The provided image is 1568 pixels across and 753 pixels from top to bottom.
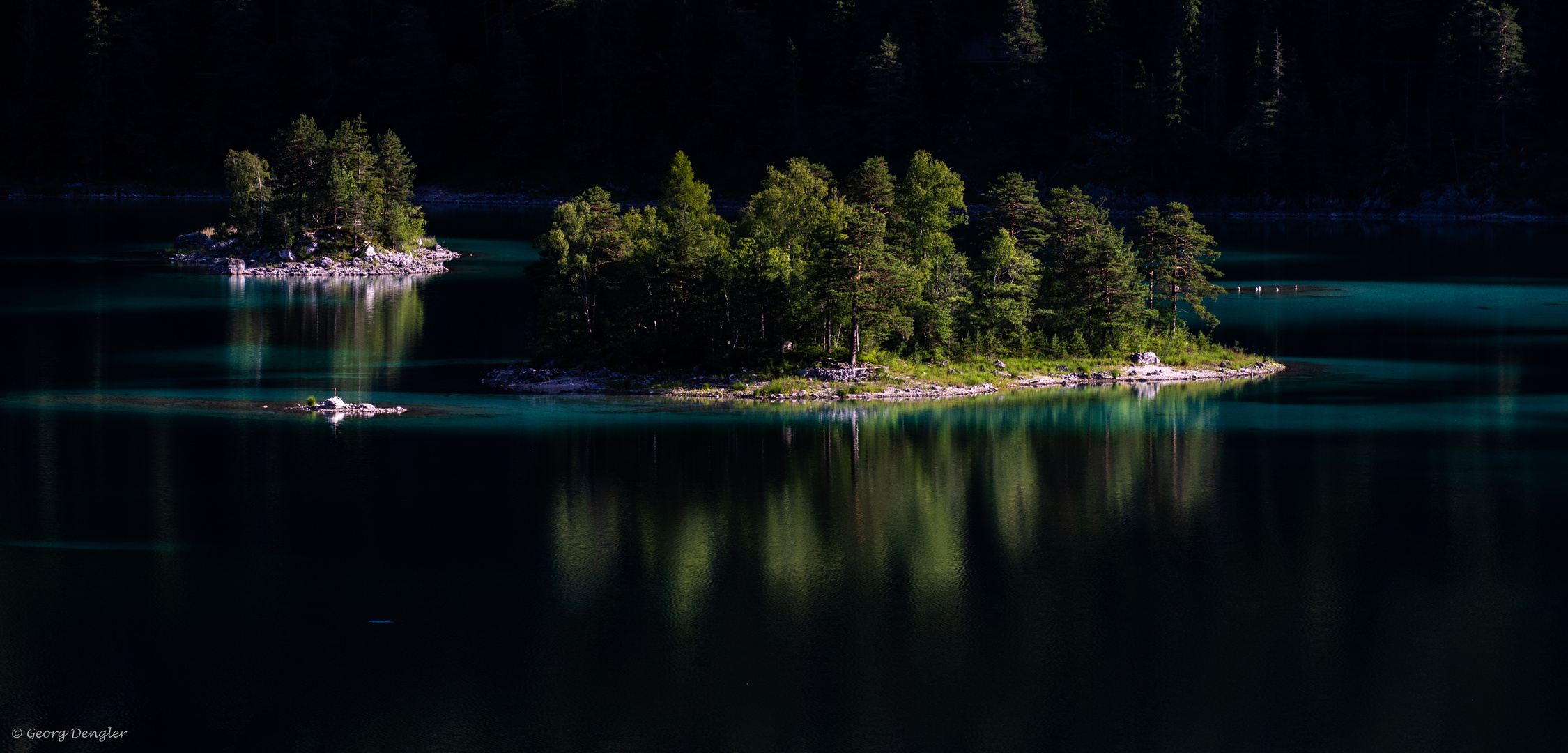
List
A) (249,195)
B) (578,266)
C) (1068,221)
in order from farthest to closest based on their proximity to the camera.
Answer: (249,195) → (1068,221) → (578,266)

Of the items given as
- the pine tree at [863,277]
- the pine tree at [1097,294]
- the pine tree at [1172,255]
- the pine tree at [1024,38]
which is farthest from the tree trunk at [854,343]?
the pine tree at [1024,38]

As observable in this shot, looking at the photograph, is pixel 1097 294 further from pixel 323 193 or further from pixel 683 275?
pixel 323 193

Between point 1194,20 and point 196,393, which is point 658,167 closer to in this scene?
point 1194,20

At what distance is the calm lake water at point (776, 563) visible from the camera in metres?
30.9

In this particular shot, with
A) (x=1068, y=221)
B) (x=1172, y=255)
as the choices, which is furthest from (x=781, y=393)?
(x=1172, y=255)

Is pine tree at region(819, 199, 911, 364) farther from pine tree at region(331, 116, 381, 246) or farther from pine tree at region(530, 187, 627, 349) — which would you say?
pine tree at region(331, 116, 381, 246)

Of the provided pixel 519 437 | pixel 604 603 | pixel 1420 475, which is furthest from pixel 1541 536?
pixel 519 437

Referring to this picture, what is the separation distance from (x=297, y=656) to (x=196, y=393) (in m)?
34.6

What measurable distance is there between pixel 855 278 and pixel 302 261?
6471cm

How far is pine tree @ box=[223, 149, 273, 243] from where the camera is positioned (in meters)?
118

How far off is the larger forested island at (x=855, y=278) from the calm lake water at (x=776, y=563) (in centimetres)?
481

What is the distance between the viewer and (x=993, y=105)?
7096 inches

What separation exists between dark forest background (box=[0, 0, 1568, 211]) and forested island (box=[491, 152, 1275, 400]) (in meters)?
97.9

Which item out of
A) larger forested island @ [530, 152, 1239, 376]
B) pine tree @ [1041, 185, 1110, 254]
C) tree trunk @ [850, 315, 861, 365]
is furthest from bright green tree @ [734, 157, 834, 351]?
pine tree @ [1041, 185, 1110, 254]
